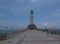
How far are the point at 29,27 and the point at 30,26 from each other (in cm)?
179

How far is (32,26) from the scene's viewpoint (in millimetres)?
193125

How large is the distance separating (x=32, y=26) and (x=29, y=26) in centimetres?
548

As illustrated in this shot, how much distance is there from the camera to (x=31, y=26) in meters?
194

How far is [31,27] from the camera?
7598 inches

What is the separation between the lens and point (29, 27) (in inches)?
7682

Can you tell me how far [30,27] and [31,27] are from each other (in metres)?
1.79

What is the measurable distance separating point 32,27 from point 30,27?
311 centimetres

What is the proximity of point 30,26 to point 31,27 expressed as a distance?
10.7ft

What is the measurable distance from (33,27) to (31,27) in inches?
94.3

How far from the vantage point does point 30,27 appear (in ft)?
638

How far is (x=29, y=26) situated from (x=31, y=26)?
4300 mm

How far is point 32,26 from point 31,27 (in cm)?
162
